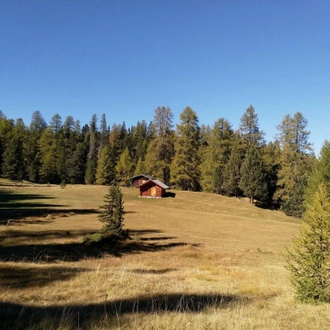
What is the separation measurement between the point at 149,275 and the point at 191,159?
59.2 metres

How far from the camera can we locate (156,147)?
237 feet

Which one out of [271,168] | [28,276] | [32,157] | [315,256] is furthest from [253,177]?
[32,157]

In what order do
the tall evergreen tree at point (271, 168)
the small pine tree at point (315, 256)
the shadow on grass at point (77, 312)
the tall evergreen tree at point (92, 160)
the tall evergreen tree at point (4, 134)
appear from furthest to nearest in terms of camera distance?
the tall evergreen tree at point (92, 160)
the tall evergreen tree at point (4, 134)
the tall evergreen tree at point (271, 168)
the small pine tree at point (315, 256)
the shadow on grass at point (77, 312)

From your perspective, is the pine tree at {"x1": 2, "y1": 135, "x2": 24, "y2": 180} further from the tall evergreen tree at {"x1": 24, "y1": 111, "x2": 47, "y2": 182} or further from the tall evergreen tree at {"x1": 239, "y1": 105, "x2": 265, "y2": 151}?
the tall evergreen tree at {"x1": 239, "y1": 105, "x2": 265, "y2": 151}

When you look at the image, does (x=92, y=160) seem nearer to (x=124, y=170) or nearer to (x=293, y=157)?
(x=124, y=170)

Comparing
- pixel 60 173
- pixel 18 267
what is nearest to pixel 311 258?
pixel 18 267

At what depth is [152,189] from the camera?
6012 centimetres

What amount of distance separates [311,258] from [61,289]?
7435 millimetres

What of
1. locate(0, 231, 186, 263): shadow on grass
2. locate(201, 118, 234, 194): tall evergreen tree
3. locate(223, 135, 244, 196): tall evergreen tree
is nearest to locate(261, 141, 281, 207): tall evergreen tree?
locate(223, 135, 244, 196): tall evergreen tree

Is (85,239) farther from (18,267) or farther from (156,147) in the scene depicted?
(156,147)

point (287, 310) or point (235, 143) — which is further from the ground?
point (235, 143)

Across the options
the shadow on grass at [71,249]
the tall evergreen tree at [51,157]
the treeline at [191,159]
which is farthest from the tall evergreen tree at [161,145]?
the shadow on grass at [71,249]

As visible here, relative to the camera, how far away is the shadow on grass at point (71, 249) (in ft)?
54.9

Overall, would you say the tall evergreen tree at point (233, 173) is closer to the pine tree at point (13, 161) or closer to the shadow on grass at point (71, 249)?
the shadow on grass at point (71, 249)
